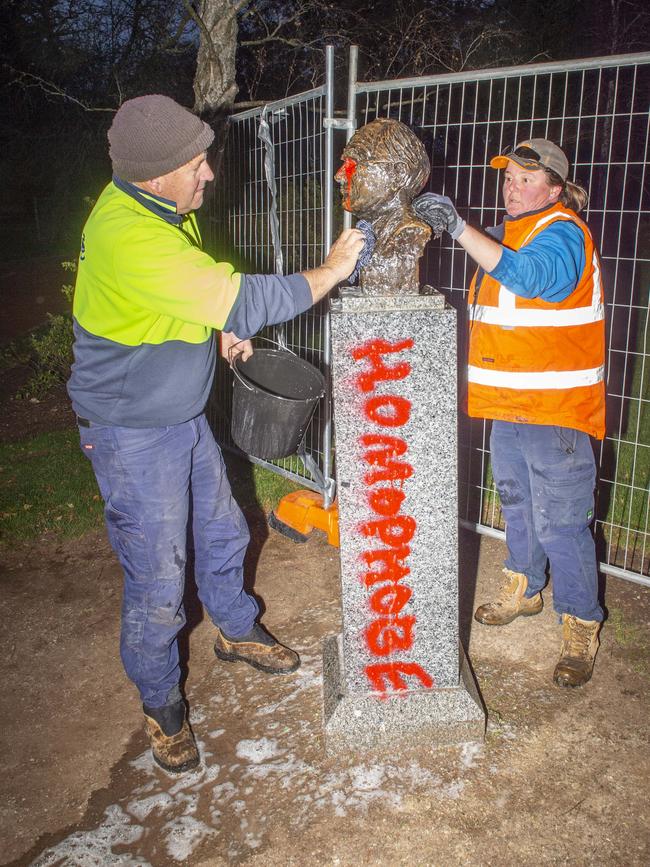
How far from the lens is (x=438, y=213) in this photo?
103 inches

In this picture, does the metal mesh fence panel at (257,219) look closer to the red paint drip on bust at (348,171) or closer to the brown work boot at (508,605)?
the brown work boot at (508,605)

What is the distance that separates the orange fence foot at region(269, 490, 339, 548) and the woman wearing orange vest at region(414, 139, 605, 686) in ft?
4.94

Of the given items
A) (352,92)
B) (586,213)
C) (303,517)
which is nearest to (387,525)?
(303,517)

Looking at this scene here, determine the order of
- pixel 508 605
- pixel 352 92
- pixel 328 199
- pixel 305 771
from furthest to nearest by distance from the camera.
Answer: pixel 328 199 → pixel 352 92 → pixel 508 605 → pixel 305 771

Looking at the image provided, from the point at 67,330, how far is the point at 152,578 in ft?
20.7

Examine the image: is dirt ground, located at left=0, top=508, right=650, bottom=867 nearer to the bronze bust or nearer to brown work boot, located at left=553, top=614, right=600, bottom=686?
brown work boot, located at left=553, top=614, right=600, bottom=686

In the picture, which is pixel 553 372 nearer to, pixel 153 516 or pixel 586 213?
pixel 153 516

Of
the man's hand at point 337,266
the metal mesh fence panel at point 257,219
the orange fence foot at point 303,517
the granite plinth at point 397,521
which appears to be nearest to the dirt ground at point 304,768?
the granite plinth at point 397,521

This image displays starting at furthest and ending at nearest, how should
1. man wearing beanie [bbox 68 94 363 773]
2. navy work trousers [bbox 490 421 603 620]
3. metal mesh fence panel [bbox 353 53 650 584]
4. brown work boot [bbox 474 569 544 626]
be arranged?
metal mesh fence panel [bbox 353 53 650 584] < brown work boot [bbox 474 569 544 626] < navy work trousers [bbox 490 421 603 620] < man wearing beanie [bbox 68 94 363 773]

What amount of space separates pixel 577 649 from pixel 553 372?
4.32 ft

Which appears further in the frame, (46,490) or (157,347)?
(46,490)

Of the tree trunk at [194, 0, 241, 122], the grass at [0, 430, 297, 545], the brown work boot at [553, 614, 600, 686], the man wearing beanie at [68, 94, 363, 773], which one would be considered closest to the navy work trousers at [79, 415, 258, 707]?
the man wearing beanie at [68, 94, 363, 773]

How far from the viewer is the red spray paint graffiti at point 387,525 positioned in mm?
2582

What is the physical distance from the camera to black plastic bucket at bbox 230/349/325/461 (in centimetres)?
322
